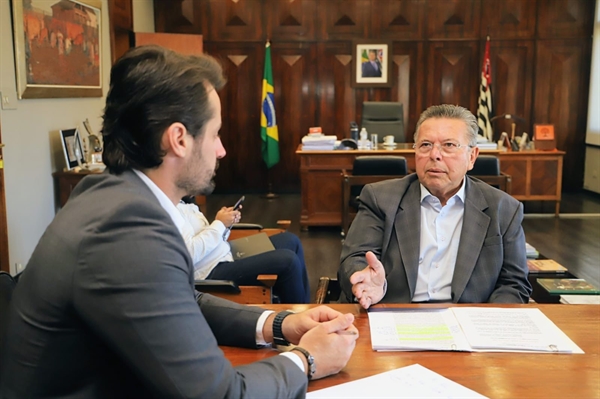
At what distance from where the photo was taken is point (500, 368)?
1.24m

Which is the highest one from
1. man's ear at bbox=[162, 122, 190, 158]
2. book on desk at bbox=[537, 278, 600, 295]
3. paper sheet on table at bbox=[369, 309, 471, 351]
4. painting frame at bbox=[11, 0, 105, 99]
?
painting frame at bbox=[11, 0, 105, 99]

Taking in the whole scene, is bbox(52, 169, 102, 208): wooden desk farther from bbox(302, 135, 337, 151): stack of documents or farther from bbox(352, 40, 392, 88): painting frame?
bbox(352, 40, 392, 88): painting frame

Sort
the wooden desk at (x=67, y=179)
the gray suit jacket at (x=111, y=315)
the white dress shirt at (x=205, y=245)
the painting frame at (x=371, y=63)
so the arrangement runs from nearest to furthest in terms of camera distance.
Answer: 1. the gray suit jacket at (x=111, y=315)
2. the white dress shirt at (x=205, y=245)
3. the wooden desk at (x=67, y=179)
4. the painting frame at (x=371, y=63)

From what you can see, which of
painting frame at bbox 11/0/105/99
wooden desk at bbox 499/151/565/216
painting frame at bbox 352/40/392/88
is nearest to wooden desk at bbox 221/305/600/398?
painting frame at bbox 11/0/105/99

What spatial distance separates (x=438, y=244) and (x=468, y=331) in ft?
1.93

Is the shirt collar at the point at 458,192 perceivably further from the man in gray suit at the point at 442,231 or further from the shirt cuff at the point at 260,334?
the shirt cuff at the point at 260,334

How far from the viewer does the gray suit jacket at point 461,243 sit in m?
1.88

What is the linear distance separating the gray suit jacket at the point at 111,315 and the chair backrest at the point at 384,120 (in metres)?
6.14

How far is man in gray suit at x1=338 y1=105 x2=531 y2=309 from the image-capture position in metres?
1.90

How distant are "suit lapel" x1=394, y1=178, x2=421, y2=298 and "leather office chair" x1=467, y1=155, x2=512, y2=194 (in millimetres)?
3218

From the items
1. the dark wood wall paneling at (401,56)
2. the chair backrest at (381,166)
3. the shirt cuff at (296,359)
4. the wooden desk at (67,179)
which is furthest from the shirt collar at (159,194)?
the dark wood wall paneling at (401,56)

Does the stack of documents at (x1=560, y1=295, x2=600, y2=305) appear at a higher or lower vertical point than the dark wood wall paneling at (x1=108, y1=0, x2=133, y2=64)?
lower

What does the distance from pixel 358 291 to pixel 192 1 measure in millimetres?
7115

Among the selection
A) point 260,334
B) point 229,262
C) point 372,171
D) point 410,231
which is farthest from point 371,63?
point 260,334
